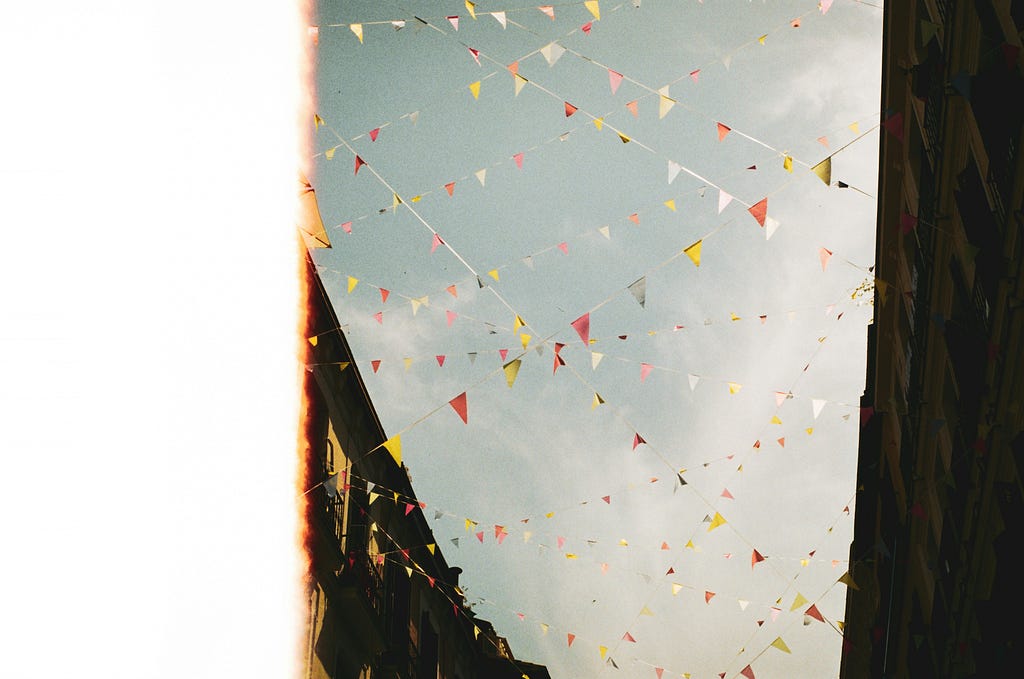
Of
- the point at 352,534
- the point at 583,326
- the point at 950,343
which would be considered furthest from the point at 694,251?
the point at 352,534

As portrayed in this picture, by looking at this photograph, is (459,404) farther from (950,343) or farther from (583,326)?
(950,343)

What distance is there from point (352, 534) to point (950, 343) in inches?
305

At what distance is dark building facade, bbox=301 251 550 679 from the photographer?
1105 centimetres

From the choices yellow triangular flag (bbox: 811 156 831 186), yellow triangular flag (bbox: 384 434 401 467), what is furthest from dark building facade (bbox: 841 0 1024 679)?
yellow triangular flag (bbox: 384 434 401 467)

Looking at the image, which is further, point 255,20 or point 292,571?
point 292,571

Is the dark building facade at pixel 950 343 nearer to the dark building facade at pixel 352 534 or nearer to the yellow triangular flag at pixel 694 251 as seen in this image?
the yellow triangular flag at pixel 694 251

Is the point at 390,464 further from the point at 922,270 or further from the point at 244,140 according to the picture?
the point at 922,270

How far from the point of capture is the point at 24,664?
20.0 ft

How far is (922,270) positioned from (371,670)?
368 inches

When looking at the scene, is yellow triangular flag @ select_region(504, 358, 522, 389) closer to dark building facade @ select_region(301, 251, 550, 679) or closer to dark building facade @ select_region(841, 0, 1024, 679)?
dark building facade @ select_region(301, 251, 550, 679)

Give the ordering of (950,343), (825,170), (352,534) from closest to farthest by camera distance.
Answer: (825,170) < (950,343) < (352,534)

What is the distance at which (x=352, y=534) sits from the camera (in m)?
12.7

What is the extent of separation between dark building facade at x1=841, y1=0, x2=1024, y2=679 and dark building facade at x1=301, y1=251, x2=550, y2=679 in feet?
20.4

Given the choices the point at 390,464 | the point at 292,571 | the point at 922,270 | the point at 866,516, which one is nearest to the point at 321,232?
the point at 292,571
